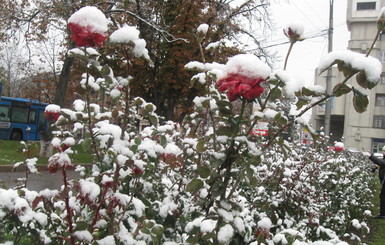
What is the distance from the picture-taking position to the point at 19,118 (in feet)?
75.6

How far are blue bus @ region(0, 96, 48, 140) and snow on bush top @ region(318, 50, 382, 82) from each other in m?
22.6

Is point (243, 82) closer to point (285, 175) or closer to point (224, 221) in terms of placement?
point (224, 221)

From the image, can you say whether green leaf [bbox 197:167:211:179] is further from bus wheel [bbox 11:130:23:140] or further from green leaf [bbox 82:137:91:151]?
bus wheel [bbox 11:130:23:140]

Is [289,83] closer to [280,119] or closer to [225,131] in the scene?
[280,119]

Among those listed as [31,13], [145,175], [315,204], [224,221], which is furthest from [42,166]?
[224,221]

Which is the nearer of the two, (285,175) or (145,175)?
(145,175)

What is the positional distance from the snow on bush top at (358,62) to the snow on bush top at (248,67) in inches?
8.2

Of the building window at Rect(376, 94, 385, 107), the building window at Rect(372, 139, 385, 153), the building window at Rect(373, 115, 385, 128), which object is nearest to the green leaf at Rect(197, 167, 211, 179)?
the building window at Rect(372, 139, 385, 153)

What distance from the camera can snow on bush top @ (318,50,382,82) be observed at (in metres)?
1.17

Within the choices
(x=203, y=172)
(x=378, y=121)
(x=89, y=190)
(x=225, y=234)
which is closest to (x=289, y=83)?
(x=203, y=172)

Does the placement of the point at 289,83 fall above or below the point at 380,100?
below

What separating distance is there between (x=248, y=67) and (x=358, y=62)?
366 millimetres

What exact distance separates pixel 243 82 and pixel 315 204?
10.7 ft

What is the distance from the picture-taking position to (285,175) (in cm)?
352
